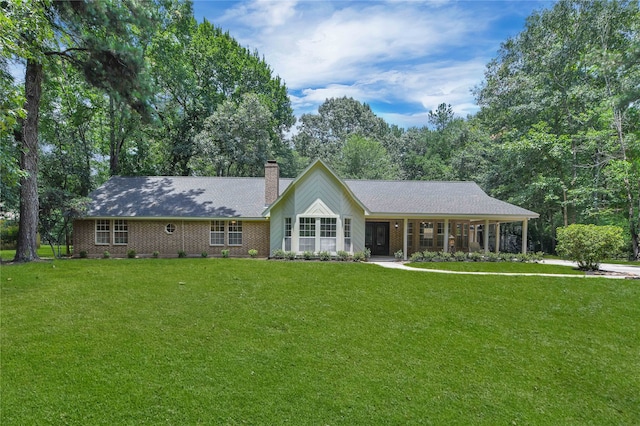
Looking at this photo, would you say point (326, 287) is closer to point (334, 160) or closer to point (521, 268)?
point (521, 268)

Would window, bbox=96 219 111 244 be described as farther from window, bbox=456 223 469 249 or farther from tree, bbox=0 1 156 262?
window, bbox=456 223 469 249

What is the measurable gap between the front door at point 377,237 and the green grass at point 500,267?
455cm

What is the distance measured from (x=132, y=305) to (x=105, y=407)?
13.1 ft

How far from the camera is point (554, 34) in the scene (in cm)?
2441

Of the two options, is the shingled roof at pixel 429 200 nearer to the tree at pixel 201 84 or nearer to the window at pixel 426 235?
the window at pixel 426 235

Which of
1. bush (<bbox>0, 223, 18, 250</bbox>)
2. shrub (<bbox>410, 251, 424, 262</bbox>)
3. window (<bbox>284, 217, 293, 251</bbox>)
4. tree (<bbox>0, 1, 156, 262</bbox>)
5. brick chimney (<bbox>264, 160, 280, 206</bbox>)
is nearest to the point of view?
tree (<bbox>0, 1, 156, 262</bbox>)

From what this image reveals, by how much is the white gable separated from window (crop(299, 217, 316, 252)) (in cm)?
32

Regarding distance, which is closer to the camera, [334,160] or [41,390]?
[41,390]

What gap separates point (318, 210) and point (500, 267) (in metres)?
8.23

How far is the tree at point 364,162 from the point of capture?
36.8 metres

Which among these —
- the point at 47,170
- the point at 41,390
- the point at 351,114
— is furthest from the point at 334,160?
the point at 41,390

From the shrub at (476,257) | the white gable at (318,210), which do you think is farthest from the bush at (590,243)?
the white gable at (318,210)

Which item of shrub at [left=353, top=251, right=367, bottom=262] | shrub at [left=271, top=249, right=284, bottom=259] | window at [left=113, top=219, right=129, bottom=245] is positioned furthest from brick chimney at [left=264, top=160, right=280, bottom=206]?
window at [left=113, top=219, right=129, bottom=245]

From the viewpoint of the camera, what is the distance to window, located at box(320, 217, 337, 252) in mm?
16484
